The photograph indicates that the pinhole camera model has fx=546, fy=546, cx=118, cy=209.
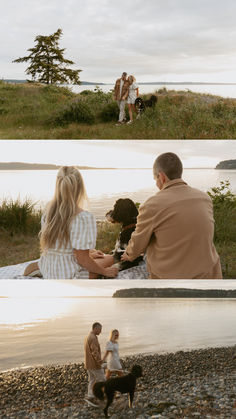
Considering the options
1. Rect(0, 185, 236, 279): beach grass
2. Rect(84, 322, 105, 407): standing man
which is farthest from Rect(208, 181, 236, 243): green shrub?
Rect(84, 322, 105, 407): standing man

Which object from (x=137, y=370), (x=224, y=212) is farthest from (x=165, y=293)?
(x=224, y=212)

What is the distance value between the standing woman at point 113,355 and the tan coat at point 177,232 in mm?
470

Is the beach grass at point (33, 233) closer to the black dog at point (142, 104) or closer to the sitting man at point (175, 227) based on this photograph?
the black dog at point (142, 104)

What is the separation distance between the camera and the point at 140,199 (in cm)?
459

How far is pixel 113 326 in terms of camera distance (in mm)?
3031

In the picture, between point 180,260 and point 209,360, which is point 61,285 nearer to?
point 180,260

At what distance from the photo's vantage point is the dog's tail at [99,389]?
287 centimetres

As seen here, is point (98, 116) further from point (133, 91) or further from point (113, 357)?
point (113, 357)

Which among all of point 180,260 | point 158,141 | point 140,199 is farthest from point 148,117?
point 180,260

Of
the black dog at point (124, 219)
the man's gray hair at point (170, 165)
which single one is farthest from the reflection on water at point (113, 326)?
the black dog at point (124, 219)

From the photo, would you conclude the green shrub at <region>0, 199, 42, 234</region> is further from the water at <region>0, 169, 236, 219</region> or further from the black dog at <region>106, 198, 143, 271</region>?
the black dog at <region>106, 198, 143, 271</region>

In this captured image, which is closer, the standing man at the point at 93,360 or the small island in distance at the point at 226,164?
the standing man at the point at 93,360

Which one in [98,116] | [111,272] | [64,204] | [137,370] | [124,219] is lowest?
[137,370]

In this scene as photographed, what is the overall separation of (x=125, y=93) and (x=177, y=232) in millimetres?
1319
